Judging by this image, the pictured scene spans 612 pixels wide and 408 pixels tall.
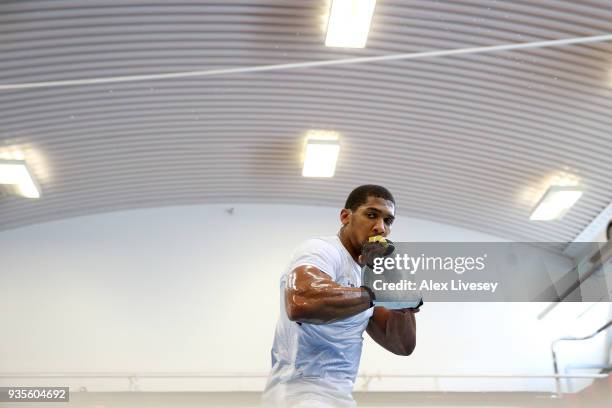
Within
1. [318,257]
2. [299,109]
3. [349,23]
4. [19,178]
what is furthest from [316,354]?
[19,178]

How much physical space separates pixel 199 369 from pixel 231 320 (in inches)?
29.7

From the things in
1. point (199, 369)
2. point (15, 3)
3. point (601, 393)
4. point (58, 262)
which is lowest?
point (601, 393)

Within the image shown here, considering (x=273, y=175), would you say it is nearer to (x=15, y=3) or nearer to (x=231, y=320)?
(x=231, y=320)

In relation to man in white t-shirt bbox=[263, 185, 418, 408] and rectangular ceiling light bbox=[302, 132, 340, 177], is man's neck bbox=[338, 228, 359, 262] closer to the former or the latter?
man in white t-shirt bbox=[263, 185, 418, 408]

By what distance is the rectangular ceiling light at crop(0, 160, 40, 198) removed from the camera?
866cm

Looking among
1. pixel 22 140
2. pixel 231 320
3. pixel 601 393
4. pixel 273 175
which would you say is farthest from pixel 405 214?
pixel 22 140

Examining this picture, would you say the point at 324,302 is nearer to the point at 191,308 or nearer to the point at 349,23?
the point at 349,23

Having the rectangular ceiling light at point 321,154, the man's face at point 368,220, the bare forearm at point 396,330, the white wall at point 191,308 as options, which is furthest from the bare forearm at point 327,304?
the white wall at point 191,308

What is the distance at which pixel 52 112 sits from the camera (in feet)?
26.7

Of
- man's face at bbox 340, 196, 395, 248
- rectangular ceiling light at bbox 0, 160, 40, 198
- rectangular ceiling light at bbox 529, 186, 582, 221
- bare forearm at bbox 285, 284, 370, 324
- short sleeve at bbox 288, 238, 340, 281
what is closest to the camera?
bare forearm at bbox 285, 284, 370, 324

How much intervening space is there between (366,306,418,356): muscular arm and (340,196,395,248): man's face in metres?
0.28

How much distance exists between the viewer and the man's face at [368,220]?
106 inches

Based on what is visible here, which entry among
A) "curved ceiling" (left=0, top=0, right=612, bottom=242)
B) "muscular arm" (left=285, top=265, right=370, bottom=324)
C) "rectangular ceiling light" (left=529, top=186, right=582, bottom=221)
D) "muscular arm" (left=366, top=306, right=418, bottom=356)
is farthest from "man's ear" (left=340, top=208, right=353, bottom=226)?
"rectangular ceiling light" (left=529, top=186, right=582, bottom=221)

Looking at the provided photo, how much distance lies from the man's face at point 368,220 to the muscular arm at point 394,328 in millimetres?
275
